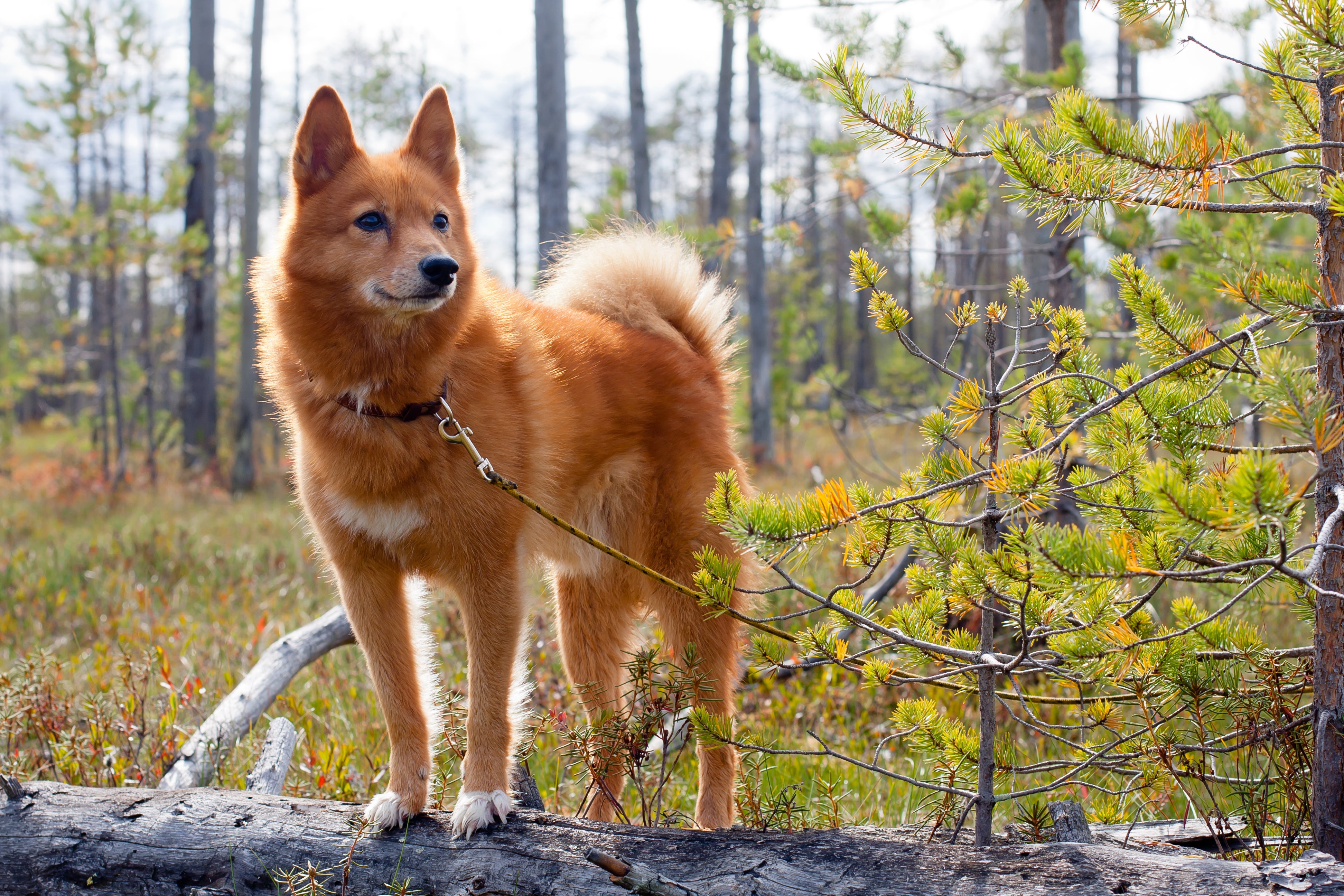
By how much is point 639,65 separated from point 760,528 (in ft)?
39.8

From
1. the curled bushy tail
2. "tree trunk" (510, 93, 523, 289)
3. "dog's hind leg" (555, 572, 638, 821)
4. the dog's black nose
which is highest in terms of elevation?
"tree trunk" (510, 93, 523, 289)

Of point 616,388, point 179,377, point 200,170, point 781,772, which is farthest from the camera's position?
point 179,377

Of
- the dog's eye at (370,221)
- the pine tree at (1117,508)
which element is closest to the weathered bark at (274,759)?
the pine tree at (1117,508)

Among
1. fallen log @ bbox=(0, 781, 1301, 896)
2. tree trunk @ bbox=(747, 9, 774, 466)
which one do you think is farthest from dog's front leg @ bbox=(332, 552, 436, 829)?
tree trunk @ bbox=(747, 9, 774, 466)

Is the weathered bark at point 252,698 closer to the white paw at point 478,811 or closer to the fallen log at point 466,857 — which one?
the fallen log at point 466,857

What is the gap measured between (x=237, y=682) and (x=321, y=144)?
2.79 meters

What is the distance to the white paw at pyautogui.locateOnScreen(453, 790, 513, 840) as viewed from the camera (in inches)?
80.3

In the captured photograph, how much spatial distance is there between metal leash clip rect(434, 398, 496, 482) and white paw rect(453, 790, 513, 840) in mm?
784

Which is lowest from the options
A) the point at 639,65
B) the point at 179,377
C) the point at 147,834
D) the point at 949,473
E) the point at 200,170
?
the point at 147,834

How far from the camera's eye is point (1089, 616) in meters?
1.51

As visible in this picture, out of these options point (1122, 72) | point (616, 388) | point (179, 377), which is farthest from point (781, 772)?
point (179, 377)

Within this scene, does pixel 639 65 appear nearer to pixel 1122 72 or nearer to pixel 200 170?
pixel 200 170

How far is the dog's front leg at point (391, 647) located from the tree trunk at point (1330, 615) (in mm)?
2047

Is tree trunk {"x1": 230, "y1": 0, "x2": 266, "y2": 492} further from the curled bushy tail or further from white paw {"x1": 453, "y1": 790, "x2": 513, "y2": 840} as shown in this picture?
white paw {"x1": 453, "y1": 790, "x2": 513, "y2": 840}
